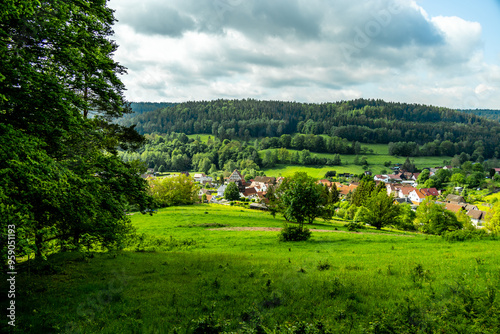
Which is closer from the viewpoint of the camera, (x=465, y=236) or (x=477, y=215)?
(x=465, y=236)

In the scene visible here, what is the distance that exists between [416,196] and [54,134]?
5141 inches

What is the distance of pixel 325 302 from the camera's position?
8016mm

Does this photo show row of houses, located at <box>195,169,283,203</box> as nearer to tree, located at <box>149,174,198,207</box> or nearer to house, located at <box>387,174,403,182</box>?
tree, located at <box>149,174,198,207</box>

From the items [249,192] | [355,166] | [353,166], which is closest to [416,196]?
[353,166]

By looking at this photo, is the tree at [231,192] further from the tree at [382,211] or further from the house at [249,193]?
the tree at [382,211]

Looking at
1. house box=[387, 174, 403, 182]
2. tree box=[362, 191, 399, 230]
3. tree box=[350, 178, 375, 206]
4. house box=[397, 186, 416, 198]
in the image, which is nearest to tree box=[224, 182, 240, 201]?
tree box=[350, 178, 375, 206]

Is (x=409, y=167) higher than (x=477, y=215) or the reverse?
higher

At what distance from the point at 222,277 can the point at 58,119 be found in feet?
28.5

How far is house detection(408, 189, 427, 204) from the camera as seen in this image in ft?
364

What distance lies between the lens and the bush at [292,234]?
81.7 ft

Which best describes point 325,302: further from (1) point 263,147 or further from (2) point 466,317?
(1) point 263,147

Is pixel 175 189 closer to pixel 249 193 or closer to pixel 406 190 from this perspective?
pixel 249 193

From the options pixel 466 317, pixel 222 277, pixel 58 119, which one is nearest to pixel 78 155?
pixel 58 119

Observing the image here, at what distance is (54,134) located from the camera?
30.7ft
